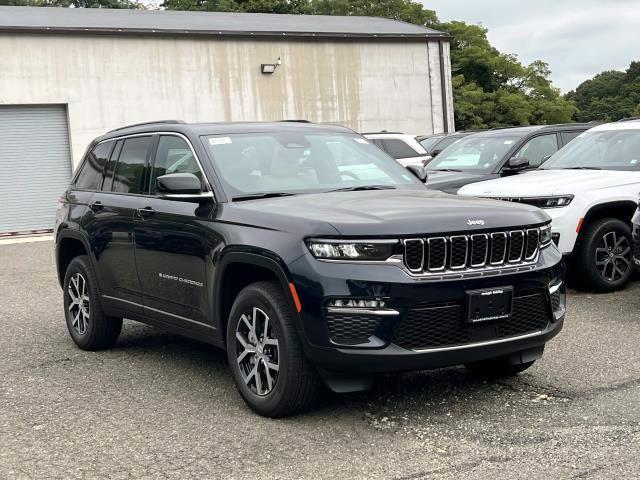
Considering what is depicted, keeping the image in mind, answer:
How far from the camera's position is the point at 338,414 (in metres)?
5.40

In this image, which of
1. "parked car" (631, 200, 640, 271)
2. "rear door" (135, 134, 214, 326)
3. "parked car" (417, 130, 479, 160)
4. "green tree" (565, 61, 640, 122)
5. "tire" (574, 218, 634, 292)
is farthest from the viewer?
"green tree" (565, 61, 640, 122)

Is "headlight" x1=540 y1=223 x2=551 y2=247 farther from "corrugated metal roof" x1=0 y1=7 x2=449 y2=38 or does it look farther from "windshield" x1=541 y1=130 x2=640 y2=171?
"corrugated metal roof" x1=0 y1=7 x2=449 y2=38

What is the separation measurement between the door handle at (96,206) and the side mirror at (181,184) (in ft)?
4.99

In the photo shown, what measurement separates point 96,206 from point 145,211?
958mm

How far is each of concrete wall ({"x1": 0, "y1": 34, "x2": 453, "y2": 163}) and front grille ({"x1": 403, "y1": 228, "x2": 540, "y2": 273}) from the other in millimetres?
20468

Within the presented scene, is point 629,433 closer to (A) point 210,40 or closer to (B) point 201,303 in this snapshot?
(B) point 201,303

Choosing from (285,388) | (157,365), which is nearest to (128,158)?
(157,365)

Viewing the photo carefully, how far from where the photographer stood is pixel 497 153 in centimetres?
1230

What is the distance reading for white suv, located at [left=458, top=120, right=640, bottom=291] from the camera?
909 centimetres

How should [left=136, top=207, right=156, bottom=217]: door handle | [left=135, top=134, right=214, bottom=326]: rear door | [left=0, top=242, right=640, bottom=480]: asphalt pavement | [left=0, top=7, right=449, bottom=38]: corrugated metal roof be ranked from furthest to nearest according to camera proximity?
[left=0, top=7, right=449, bottom=38]: corrugated metal roof → [left=136, top=207, right=156, bottom=217]: door handle → [left=135, top=134, right=214, bottom=326]: rear door → [left=0, top=242, right=640, bottom=480]: asphalt pavement

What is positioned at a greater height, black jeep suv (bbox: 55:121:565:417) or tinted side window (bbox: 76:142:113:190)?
tinted side window (bbox: 76:142:113:190)

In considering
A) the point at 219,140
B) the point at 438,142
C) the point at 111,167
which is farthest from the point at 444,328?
the point at 438,142

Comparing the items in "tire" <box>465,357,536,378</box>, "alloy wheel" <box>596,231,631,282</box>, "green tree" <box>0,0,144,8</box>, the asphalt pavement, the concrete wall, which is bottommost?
the asphalt pavement

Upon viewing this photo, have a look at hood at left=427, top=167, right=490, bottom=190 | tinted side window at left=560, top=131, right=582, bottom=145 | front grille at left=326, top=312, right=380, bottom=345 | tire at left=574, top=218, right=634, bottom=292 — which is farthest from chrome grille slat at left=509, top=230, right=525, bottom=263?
tinted side window at left=560, top=131, right=582, bottom=145
